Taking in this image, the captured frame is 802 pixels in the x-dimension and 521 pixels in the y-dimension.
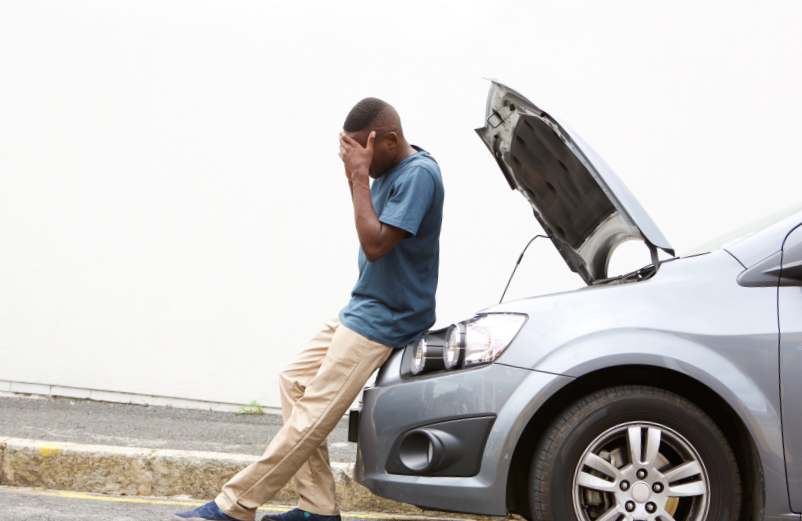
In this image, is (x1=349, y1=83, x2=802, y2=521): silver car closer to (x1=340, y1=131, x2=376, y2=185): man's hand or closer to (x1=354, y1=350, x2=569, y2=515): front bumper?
(x1=354, y1=350, x2=569, y2=515): front bumper

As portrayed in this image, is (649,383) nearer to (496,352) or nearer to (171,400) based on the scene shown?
(496,352)

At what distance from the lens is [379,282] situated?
3.67 m

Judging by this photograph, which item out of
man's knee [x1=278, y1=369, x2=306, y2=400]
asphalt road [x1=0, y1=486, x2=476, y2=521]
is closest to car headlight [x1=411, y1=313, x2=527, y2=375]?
man's knee [x1=278, y1=369, x2=306, y2=400]

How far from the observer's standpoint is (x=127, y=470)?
4797 millimetres

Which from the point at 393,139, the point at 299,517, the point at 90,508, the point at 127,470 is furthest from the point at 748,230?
the point at 127,470

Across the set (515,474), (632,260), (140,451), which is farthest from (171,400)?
(515,474)

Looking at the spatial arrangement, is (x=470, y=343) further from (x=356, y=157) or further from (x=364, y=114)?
(x=364, y=114)

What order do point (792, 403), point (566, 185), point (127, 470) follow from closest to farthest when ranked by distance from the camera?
1. point (792, 403)
2. point (566, 185)
3. point (127, 470)

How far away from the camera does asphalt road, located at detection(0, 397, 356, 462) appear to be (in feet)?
18.0

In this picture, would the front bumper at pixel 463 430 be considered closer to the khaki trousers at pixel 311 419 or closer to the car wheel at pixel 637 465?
the car wheel at pixel 637 465

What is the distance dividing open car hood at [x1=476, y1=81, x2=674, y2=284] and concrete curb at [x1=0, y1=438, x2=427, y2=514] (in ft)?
4.72

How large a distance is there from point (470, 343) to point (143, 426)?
11.7ft

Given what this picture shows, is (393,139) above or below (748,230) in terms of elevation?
above

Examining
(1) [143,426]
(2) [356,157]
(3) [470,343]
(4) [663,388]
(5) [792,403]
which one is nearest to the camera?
(5) [792,403]
